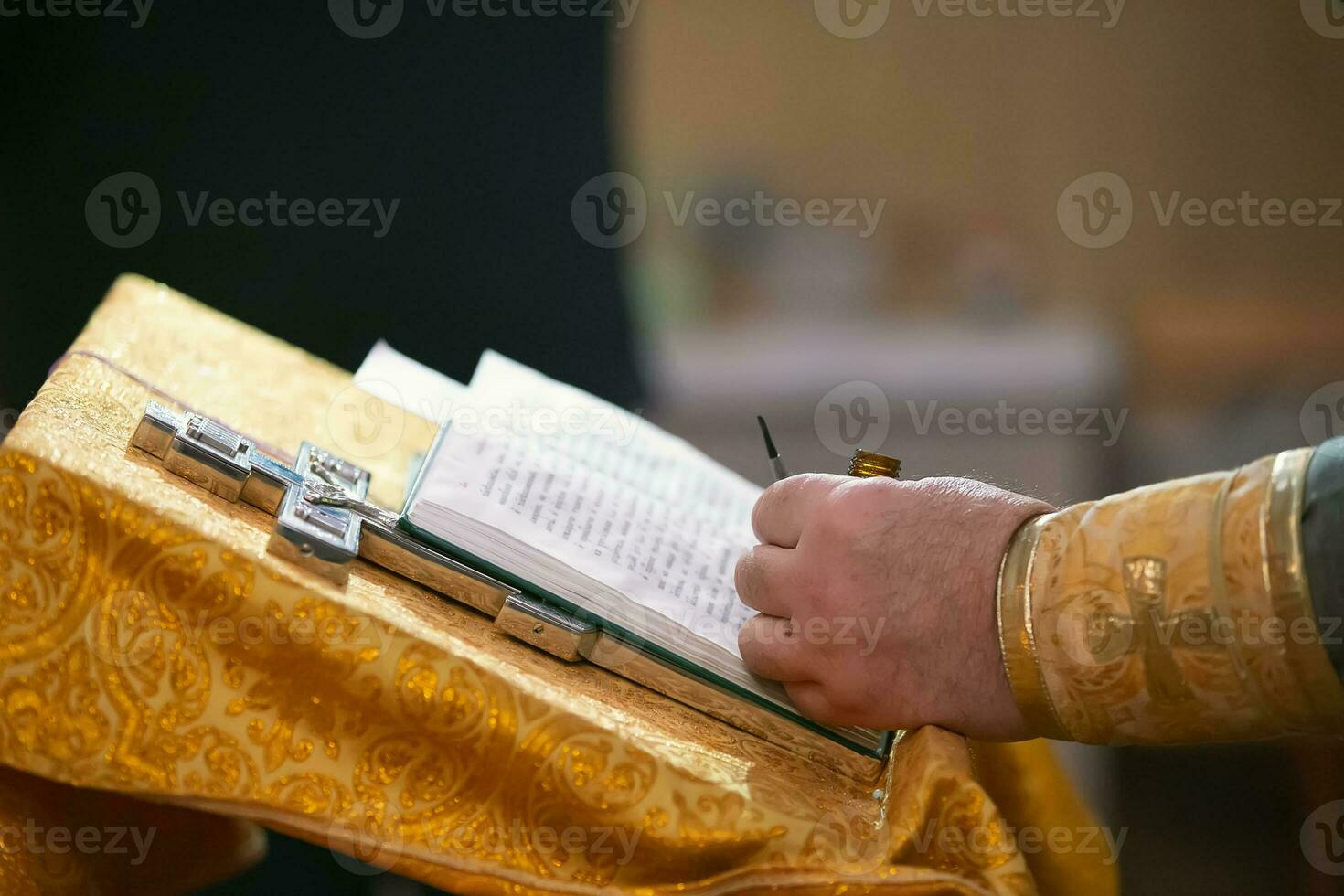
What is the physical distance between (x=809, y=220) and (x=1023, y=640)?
104 inches

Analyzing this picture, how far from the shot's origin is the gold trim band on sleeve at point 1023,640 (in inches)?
29.2

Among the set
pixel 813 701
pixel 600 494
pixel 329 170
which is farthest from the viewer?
pixel 329 170

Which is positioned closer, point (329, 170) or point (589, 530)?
point (589, 530)

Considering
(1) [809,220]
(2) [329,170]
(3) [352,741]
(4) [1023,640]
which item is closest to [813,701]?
(4) [1023,640]

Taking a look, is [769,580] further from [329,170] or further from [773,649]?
[329,170]

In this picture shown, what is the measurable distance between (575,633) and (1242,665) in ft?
1.39

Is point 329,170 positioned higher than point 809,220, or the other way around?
point 809,220

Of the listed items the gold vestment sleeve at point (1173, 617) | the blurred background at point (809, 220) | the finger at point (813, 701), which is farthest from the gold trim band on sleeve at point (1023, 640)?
the blurred background at point (809, 220)

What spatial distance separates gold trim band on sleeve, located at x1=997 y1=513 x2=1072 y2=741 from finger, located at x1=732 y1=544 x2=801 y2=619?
14 centimetres

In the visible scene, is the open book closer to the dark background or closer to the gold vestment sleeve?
the gold vestment sleeve

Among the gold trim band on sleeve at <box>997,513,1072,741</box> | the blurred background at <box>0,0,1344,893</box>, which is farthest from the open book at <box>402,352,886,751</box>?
the blurred background at <box>0,0,1344,893</box>

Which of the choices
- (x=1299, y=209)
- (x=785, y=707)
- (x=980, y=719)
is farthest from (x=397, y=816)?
(x=1299, y=209)

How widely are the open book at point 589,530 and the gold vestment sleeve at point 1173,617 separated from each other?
0.51 ft

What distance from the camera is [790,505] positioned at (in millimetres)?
840
